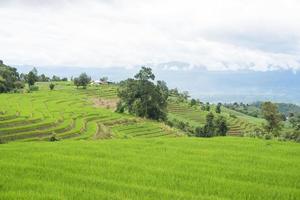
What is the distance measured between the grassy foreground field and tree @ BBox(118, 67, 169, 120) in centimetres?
8452

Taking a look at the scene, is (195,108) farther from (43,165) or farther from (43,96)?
(43,165)

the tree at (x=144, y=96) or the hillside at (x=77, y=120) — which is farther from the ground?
the tree at (x=144, y=96)

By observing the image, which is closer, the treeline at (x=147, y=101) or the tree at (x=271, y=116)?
the tree at (x=271, y=116)

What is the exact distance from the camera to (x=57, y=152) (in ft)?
61.0

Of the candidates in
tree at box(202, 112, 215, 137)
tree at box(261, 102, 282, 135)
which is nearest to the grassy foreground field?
tree at box(261, 102, 282, 135)

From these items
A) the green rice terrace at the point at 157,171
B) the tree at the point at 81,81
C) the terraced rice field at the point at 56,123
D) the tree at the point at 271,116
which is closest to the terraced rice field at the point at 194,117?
the tree at the point at 81,81

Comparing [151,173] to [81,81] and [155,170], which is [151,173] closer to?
[155,170]

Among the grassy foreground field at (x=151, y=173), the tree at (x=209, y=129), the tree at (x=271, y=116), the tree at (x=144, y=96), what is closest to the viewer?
the grassy foreground field at (x=151, y=173)

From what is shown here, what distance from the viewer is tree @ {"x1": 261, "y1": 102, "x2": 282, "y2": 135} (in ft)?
260

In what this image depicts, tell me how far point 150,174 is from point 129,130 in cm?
7398

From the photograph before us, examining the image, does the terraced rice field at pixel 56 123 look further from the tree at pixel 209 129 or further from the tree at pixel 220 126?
the tree at pixel 220 126

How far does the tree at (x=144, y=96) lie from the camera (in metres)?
105

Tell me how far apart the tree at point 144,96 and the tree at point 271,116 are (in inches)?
1264

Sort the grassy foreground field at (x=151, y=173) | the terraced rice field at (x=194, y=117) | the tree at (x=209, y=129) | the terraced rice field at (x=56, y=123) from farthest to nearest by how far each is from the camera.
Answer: the terraced rice field at (x=194, y=117), the tree at (x=209, y=129), the terraced rice field at (x=56, y=123), the grassy foreground field at (x=151, y=173)
